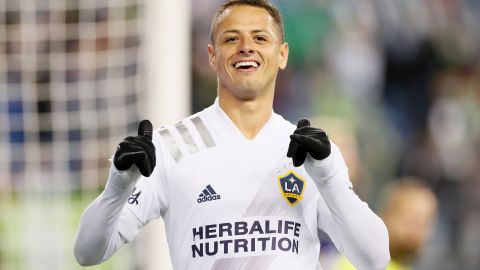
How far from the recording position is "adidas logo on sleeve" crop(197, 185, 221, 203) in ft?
10.4

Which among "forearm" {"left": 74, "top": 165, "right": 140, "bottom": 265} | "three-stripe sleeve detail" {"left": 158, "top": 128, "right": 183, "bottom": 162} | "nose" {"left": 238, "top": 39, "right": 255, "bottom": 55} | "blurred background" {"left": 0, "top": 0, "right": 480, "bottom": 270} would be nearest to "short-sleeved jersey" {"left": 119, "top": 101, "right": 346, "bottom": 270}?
"three-stripe sleeve detail" {"left": 158, "top": 128, "right": 183, "bottom": 162}

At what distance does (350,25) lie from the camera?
9.13 metres

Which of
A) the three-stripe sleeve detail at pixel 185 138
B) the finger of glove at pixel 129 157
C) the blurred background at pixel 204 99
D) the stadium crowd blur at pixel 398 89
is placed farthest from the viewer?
the stadium crowd blur at pixel 398 89

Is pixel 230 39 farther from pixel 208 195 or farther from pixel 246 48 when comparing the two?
pixel 208 195

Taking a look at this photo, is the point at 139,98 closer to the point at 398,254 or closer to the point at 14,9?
the point at 14,9

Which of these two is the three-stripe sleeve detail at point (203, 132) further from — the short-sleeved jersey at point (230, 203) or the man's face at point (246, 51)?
the man's face at point (246, 51)

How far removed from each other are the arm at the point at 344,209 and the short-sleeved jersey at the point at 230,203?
135mm

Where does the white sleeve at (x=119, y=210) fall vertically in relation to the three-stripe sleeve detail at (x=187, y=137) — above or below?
below

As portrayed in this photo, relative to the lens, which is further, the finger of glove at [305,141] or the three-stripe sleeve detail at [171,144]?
the three-stripe sleeve detail at [171,144]

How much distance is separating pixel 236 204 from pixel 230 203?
19 millimetres

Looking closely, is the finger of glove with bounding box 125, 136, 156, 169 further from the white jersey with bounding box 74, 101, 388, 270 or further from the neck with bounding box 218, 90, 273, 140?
the neck with bounding box 218, 90, 273, 140

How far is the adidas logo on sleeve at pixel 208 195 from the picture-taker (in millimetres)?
3170

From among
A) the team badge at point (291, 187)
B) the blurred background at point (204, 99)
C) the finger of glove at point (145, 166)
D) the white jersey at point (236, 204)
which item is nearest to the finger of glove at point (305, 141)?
the white jersey at point (236, 204)

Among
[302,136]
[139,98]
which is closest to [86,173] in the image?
[139,98]
